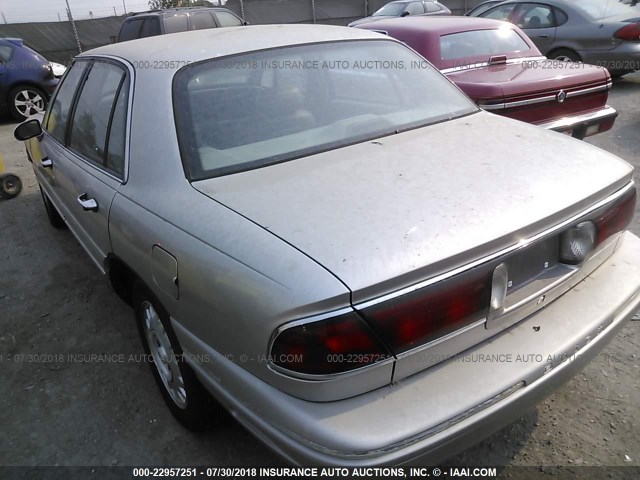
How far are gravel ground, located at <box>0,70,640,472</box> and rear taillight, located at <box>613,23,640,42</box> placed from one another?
7366 mm

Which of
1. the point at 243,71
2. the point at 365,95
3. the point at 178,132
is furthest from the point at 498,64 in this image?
the point at 178,132

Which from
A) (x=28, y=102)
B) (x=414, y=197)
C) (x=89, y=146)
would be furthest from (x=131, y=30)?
(x=414, y=197)

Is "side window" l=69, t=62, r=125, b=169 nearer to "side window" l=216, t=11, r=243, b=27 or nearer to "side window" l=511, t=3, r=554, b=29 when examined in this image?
"side window" l=511, t=3, r=554, b=29

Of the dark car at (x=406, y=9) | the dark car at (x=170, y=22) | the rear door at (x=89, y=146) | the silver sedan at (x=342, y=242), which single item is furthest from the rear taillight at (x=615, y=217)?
the dark car at (x=406, y=9)

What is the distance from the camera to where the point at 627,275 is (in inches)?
82.6

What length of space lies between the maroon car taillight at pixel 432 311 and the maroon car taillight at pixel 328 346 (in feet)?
0.14

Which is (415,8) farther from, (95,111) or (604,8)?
(95,111)

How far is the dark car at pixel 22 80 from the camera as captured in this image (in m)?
9.33

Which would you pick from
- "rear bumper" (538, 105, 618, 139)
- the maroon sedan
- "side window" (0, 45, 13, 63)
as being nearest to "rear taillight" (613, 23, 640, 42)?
the maroon sedan

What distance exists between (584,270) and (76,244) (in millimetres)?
4015

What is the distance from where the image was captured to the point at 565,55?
8867 mm

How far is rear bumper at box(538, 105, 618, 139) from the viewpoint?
4605mm

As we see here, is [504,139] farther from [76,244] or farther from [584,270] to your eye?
[76,244]

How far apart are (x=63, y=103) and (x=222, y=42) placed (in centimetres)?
157
